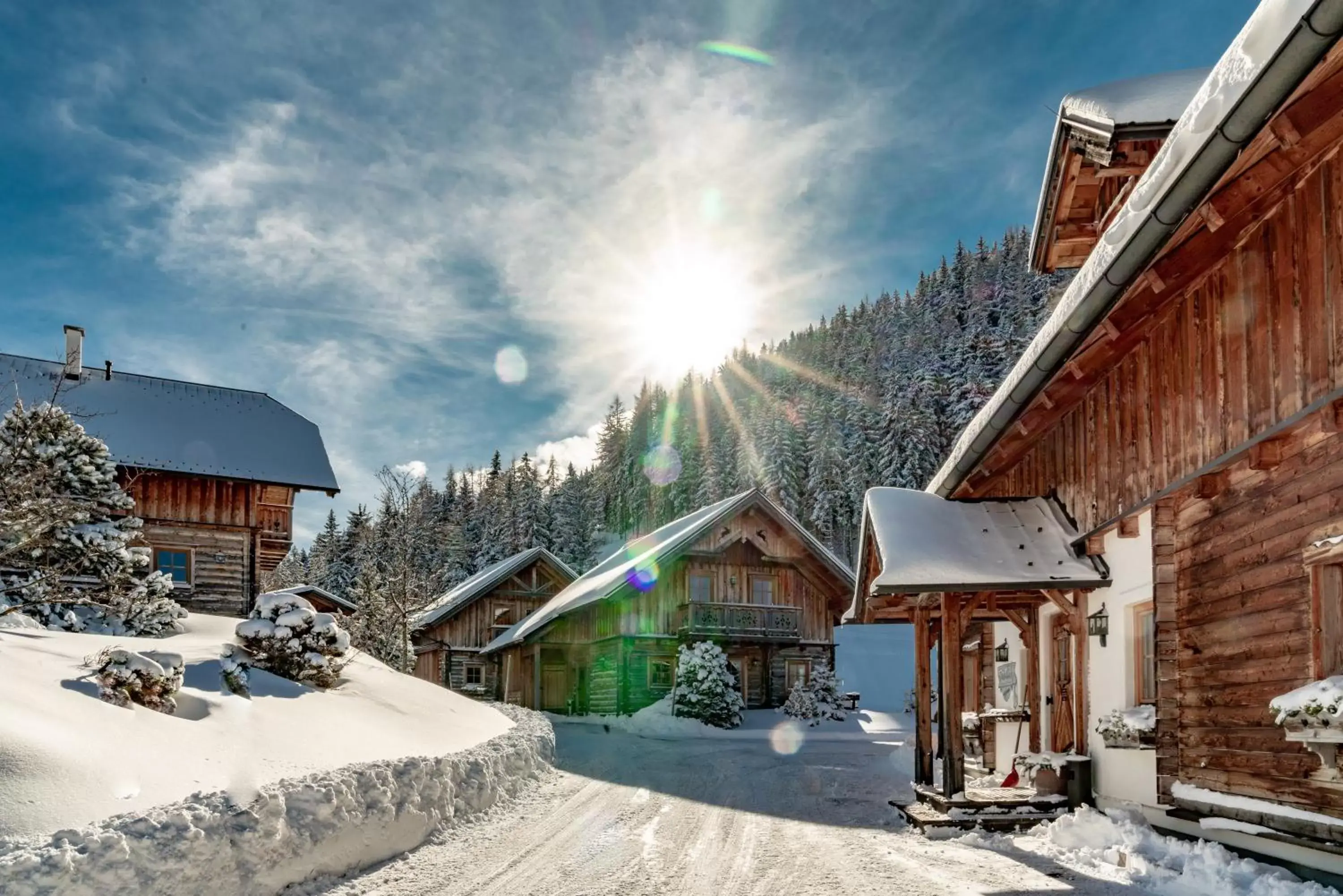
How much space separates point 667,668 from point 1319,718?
2744 cm

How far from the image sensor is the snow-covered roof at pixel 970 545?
11.0 metres

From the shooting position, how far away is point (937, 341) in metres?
99.4

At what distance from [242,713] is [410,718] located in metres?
3.02

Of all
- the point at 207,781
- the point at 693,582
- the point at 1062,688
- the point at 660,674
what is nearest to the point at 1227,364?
the point at 1062,688

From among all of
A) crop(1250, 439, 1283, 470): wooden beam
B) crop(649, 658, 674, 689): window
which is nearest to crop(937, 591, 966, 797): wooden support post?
crop(1250, 439, 1283, 470): wooden beam

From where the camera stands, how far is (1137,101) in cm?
1173

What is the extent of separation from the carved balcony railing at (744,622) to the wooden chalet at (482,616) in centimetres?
1221

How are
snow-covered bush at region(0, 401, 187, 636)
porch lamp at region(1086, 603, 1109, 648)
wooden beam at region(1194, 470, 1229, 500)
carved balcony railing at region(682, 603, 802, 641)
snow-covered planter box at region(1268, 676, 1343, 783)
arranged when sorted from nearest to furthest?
snow-covered planter box at region(1268, 676, 1343, 783), wooden beam at region(1194, 470, 1229, 500), porch lamp at region(1086, 603, 1109, 648), snow-covered bush at region(0, 401, 187, 636), carved balcony railing at region(682, 603, 802, 641)

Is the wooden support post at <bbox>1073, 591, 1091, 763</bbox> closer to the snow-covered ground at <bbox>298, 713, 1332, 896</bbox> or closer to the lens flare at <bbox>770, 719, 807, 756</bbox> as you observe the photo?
the snow-covered ground at <bbox>298, 713, 1332, 896</bbox>

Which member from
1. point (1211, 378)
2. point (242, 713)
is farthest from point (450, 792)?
point (1211, 378)

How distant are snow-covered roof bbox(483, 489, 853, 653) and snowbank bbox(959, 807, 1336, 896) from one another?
70.1ft

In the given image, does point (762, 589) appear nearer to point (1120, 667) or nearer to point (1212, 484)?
point (1120, 667)

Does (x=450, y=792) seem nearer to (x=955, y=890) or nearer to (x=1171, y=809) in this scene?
(x=955, y=890)

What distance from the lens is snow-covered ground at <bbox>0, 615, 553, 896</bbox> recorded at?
233 inches
